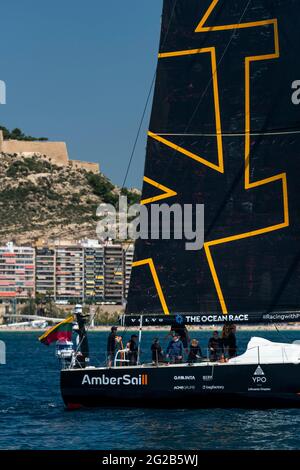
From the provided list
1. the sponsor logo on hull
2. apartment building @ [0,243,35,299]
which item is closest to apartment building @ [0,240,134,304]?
apartment building @ [0,243,35,299]

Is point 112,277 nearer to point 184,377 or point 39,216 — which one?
point 39,216

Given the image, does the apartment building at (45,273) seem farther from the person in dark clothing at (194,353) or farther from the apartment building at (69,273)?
the person in dark clothing at (194,353)

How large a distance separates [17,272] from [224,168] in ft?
536

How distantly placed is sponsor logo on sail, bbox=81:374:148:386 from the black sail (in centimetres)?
158

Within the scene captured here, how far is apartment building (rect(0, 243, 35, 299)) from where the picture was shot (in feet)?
605

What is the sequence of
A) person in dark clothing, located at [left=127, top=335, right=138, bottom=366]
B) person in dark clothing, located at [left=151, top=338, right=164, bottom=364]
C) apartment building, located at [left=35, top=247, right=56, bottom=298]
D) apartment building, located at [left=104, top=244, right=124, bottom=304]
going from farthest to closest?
apartment building, located at [left=35, top=247, right=56, bottom=298], apartment building, located at [left=104, top=244, right=124, bottom=304], person in dark clothing, located at [left=127, top=335, right=138, bottom=366], person in dark clothing, located at [left=151, top=338, right=164, bottom=364]

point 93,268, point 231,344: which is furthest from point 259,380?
point 93,268

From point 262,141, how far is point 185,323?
4.47 m

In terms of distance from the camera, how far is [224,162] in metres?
25.8

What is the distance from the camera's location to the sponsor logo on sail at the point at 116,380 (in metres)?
24.7

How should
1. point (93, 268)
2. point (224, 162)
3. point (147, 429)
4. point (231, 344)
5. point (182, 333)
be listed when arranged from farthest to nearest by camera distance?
point (93, 268) < point (224, 162) < point (182, 333) < point (231, 344) < point (147, 429)

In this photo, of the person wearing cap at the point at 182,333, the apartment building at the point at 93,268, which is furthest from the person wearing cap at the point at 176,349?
the apartment building at the point at 93,268

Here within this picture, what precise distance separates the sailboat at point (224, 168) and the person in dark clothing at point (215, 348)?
0.50 meters

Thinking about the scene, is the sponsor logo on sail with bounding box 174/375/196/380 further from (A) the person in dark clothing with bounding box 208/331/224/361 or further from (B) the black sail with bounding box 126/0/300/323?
(B) the black sail with bounding box 126/0/300/323
